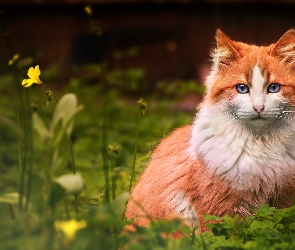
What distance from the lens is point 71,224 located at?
8.90 ft

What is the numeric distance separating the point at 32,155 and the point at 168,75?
6.24m

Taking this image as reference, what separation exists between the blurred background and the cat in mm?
5227

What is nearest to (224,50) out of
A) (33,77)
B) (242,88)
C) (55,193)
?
(242,88)

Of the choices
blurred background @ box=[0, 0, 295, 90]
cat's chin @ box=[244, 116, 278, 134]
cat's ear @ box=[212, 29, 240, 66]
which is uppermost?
blurred background @ box=[0, 0, 295, 90]

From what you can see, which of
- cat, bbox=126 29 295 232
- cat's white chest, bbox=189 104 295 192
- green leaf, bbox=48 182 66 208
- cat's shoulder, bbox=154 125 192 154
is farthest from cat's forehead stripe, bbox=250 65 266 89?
green leaf, bbox=48 182 66 208

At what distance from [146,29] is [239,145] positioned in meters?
5.67

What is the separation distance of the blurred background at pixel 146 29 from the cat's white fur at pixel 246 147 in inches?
211

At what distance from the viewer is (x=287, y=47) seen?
421 centimetres

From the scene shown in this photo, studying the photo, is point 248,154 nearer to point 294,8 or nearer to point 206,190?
point 206,190

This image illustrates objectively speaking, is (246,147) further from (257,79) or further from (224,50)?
(224,50)

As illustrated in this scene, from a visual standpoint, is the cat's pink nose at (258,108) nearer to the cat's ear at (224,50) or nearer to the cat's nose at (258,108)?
the cat's nose at (258,108)

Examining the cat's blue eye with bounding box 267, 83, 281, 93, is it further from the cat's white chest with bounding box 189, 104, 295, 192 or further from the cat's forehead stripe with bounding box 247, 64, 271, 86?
the cat's white chest with bounding box 189, 104, 295, 192

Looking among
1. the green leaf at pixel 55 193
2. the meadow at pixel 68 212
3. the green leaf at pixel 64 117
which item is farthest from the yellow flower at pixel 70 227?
the green leaf at pixel 64 117

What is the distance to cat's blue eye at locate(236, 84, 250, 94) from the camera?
4102 millimetres
